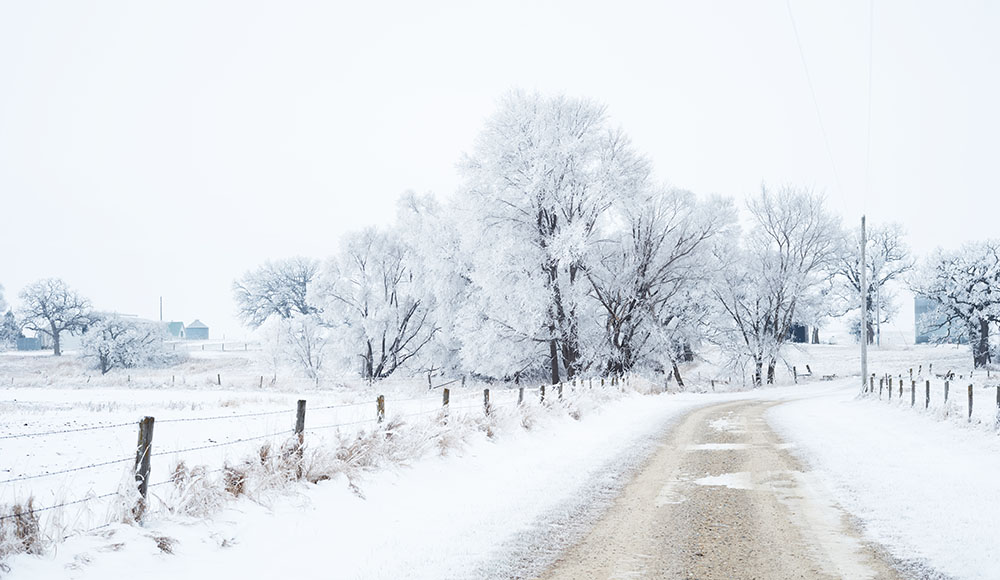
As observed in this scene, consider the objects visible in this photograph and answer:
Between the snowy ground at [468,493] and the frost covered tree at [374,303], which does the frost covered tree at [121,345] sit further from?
the snowy ground at [468,493]

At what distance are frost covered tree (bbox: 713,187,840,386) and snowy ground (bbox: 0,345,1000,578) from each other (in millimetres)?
22191

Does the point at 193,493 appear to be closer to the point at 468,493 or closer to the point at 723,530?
the point at 468,493

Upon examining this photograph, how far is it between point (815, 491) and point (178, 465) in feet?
26.8

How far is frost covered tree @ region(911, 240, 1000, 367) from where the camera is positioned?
5059 cm

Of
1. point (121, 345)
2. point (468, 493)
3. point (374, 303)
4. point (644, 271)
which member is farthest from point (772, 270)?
point (121, 345)

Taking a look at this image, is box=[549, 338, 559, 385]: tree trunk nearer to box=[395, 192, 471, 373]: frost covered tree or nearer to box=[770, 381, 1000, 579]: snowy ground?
box=[395, 192, 471, 373]: frost covered tree

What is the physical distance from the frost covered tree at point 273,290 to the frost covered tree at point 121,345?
784 inches

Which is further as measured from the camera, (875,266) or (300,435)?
(875,266)

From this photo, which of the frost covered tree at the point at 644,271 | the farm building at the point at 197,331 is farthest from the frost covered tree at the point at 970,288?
the farm building at the point at 197,331

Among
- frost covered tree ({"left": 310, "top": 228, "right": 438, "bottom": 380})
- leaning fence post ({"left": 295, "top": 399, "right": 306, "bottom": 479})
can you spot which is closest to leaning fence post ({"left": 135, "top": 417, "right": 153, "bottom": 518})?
leaning fence post ({"left": 295, "top": 399, "right": 306, "bottom": 479})

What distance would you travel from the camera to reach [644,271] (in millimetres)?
33531

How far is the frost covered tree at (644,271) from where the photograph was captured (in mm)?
33031

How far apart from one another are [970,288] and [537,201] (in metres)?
40.4

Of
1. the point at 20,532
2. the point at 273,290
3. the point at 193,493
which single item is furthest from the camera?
the point at 273,290
